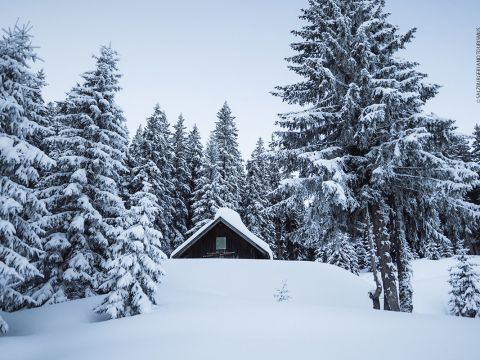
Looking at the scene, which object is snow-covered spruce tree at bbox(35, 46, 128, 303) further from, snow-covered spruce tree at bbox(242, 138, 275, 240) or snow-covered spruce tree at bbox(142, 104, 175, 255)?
snow-covered spruce tree at bbox(242, 138, 275, 240)

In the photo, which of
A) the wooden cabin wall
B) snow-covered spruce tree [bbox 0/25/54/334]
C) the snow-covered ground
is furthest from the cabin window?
snow-covered spruce tree [bbox 0/25/54/334]

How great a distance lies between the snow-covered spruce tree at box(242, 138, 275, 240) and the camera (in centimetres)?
3831

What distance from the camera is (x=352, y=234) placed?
43.4 ft

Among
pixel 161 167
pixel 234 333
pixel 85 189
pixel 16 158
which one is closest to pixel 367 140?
pixel 234 333

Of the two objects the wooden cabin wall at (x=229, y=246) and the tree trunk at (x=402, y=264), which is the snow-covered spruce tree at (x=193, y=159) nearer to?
the wooden cabin wall at (x=229, y=246)

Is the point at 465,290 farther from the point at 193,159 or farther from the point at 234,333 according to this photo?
the point at 193,159

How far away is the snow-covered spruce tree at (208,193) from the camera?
32938 millimetres

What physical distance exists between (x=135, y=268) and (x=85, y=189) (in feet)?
23.9

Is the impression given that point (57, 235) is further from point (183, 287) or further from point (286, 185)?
point (286, 185)

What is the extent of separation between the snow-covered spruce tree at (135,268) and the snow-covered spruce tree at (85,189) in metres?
3.92

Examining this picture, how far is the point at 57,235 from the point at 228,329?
10.9 m

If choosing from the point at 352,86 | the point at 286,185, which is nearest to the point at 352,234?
the point at 286,185

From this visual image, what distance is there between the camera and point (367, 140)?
38.4 ft

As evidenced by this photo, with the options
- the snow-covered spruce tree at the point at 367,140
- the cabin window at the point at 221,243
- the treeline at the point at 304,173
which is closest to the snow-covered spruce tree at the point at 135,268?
the treeline at the point at 304,173
